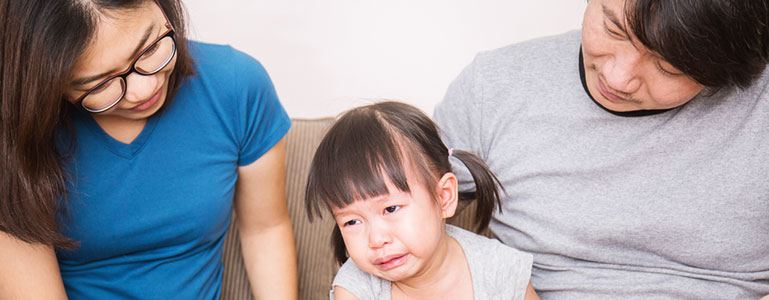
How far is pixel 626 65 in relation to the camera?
1093 millimetres

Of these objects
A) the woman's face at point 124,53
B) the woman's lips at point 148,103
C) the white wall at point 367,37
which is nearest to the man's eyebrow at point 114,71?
the woman's face at point 124,53

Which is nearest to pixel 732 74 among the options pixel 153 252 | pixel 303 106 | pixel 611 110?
pixel 611 110

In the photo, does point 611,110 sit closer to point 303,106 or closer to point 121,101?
point 121,101

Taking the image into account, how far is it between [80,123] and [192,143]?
0.22 meters

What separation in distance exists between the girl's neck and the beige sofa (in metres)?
0.41

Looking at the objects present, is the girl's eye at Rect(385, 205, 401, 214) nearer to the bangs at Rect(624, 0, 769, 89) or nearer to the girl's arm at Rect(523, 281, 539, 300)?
the girl's arm at Rect(523, 281, 539, 300)

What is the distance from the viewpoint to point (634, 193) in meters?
1.28

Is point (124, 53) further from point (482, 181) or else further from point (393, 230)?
point (482, 181)

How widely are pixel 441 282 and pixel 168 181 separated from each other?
619 millimetres

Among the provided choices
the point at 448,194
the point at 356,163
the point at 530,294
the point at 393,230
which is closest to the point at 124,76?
the point at 356,163

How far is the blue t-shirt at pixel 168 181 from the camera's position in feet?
4.01

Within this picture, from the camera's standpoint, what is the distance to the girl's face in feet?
3.84

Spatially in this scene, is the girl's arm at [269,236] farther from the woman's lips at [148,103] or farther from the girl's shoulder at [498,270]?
the girl's shoulder at [498,270]

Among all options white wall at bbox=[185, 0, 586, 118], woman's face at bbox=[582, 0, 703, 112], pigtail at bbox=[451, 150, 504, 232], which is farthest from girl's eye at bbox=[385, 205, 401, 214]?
white wall at bbox=[185, 0, 586, 118]
